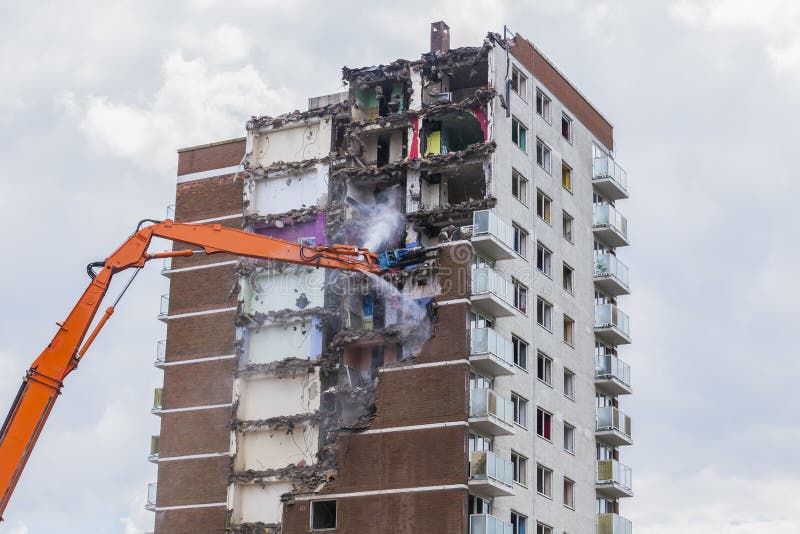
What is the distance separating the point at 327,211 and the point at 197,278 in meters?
8.88

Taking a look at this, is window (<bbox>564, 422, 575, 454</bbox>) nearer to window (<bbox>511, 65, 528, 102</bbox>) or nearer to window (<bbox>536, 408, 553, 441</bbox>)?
window (<bbox>536, 408, 553, 441</bbox>)

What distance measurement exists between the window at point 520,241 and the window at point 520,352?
4.49 m

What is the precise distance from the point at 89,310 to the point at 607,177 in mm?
35380

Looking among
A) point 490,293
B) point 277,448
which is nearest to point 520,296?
point 490,293

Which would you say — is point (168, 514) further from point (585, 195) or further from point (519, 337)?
point (585, 195)

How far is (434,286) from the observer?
6912cm

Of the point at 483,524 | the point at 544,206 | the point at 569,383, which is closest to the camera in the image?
the point at 483,524

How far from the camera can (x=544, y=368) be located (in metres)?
73.9

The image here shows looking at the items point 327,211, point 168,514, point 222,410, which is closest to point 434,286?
point 327,211

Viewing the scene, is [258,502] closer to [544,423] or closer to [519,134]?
[544,423]

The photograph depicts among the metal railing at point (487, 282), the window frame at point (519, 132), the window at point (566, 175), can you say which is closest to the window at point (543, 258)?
the window frame at point (519, 132)

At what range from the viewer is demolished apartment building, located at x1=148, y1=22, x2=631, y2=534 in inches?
2655

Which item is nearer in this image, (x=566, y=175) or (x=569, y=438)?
(x=569, y=438)

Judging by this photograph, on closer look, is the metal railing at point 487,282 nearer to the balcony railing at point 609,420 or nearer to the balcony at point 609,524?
the balcony railing at point 609,420
